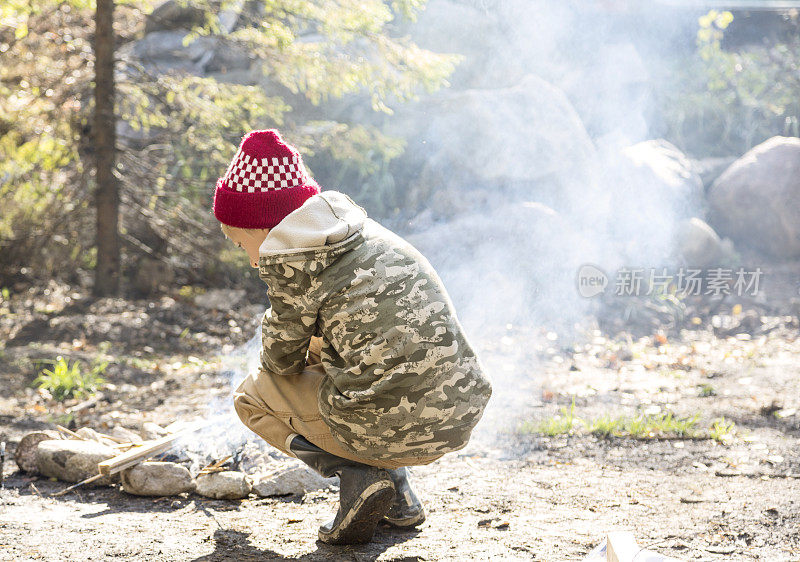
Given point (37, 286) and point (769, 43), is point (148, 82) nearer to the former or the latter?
point (37, 286)

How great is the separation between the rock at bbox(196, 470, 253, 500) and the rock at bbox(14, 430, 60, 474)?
2.93ft

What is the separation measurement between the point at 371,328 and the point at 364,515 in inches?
28.6

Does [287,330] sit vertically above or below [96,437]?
above

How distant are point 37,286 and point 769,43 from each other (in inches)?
444

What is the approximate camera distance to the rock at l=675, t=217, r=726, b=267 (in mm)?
8805

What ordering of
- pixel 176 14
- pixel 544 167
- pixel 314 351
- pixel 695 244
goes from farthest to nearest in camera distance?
pixel 176 14
pixel 544 167
pixel 695 244
pixel 314 351

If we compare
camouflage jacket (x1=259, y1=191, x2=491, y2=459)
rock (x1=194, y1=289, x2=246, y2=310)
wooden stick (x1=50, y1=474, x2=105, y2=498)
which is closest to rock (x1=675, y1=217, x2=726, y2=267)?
rock (x1=194, y1=289, x2=246, y2=310)

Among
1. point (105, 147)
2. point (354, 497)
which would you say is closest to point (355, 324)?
point (354, 497)

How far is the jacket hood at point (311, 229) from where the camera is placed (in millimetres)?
2385

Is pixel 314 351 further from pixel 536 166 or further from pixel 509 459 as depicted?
pixel 536 166

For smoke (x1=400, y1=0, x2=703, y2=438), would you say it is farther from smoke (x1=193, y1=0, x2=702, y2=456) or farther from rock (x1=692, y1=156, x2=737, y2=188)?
rock (x1=692, y1=156, x2=737, y2=188)

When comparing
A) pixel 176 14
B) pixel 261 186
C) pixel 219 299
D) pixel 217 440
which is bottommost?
pixel 219 299

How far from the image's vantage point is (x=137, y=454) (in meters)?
3.36

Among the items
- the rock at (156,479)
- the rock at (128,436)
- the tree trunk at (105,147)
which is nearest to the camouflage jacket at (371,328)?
the rock at (156,479)
